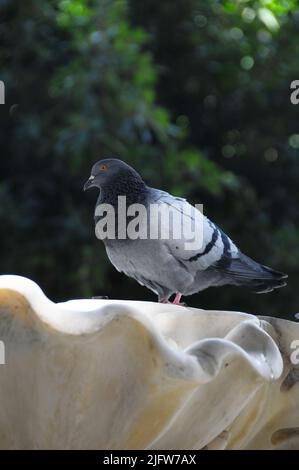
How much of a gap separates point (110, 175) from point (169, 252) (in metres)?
0.45

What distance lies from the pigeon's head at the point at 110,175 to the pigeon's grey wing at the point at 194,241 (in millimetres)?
141

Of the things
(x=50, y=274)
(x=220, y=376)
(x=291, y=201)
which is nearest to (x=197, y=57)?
(x=291, y=201)

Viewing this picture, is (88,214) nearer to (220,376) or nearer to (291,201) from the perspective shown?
(291,201)

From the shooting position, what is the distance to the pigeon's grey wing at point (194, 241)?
385 centimetres

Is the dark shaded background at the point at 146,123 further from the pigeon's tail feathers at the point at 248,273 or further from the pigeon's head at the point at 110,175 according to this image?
the pigeon's tail feathers at the point at 248,273

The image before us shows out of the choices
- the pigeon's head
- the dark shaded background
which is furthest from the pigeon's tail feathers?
the dark shaded background

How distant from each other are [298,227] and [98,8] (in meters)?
2.87

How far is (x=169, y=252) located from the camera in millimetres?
3820

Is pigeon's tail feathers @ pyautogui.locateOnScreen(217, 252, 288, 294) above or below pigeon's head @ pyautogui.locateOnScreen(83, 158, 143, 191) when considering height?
below

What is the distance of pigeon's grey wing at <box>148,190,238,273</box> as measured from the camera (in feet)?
12.6

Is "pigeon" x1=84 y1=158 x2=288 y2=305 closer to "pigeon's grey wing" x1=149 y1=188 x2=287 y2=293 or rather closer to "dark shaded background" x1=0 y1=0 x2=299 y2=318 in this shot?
"pigeon's grey wing" x1=149 y1=188 x2=287 y2=293

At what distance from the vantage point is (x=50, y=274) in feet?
24.6

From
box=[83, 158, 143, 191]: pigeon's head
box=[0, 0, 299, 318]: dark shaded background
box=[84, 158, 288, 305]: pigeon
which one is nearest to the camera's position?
box=[84, 158, 288, 305]: pigeon

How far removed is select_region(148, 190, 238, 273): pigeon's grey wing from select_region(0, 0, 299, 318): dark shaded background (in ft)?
9.73
